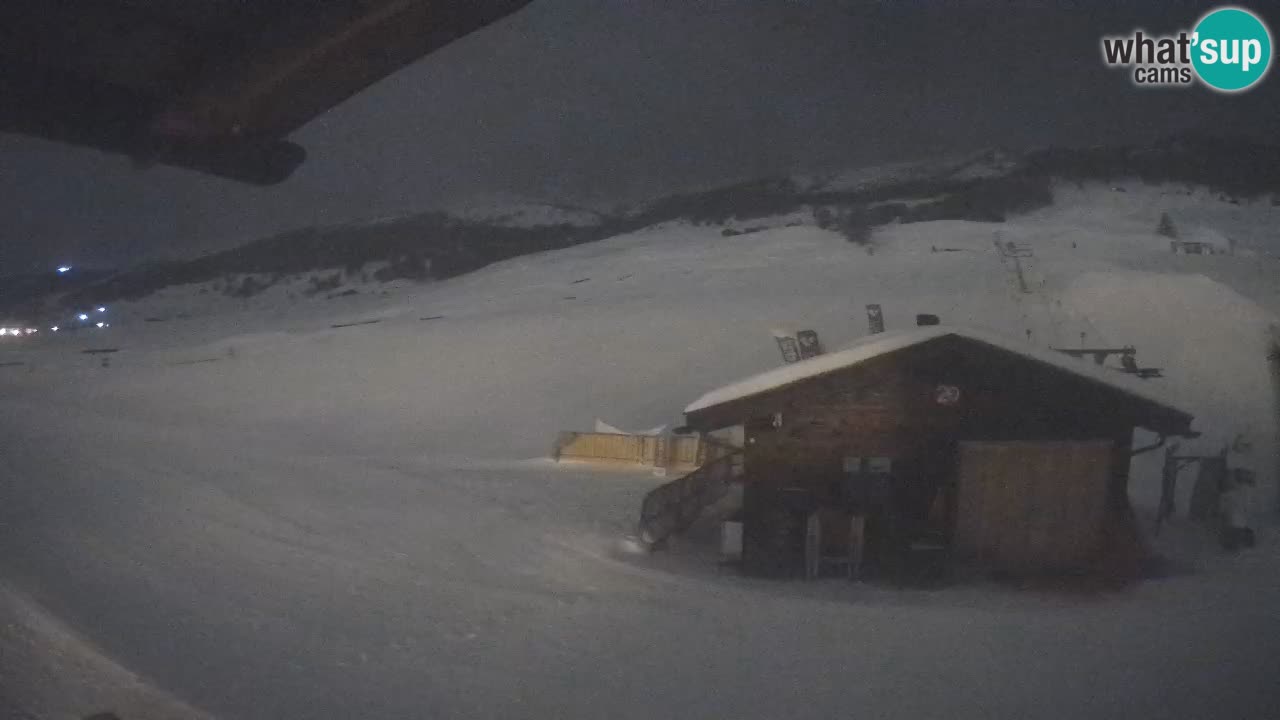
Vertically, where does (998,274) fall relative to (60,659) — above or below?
above

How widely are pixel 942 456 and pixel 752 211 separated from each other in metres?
92.0

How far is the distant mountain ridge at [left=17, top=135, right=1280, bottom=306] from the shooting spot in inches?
3305

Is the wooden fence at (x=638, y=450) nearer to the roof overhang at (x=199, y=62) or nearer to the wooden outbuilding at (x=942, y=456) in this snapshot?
the wooden outbuilding at (x=942, y=456)

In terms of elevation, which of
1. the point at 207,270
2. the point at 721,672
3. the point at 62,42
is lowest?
the point at 721,672

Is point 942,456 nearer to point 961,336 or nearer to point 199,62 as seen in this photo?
point 961,336

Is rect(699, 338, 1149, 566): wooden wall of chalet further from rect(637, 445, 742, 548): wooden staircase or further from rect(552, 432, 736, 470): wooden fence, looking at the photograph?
rect(552, 432, 736, 470): wooden fence

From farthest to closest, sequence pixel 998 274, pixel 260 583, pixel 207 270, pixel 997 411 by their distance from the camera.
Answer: pixel 207 270
pixel 998 274
pixel 997 411
pixel 260 583

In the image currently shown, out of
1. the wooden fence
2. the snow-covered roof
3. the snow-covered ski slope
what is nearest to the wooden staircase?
the snow-covered roof

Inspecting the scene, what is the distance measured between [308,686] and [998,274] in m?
46.3

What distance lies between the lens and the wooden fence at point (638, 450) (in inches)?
922

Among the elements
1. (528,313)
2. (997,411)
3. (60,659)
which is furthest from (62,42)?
(528,313)

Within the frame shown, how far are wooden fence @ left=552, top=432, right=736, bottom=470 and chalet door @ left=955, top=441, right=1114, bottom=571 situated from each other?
9834 millimetres

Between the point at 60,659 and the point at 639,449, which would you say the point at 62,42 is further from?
the point at 639,449

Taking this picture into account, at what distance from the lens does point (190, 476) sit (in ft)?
59.0
